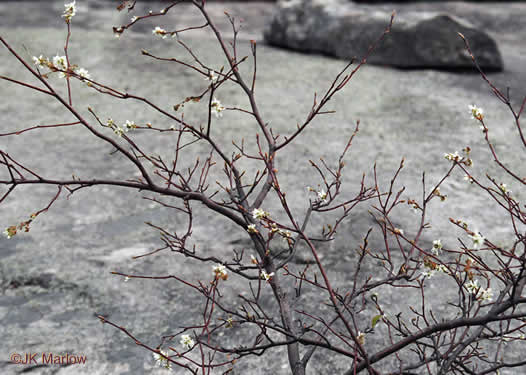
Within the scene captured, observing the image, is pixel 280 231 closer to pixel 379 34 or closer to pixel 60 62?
pixel 60 62

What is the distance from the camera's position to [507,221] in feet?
6.98

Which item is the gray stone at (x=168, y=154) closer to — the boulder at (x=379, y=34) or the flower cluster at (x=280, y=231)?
the boulder at (x=379, y=34)

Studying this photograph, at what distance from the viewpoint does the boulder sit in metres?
3.83

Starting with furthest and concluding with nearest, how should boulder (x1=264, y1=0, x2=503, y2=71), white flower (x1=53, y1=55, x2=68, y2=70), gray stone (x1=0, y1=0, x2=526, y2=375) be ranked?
boulder (x1=264, y1=0, x2=503, y2=71), gray stone (x1=0, y1=0, x2=526, y2=375), white flower (x1=53, y1=55, x2=68, y2=70)

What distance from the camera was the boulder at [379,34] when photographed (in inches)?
151

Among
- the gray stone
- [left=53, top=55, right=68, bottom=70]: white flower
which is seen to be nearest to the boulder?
the gray stone

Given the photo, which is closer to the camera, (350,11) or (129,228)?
(129,228)

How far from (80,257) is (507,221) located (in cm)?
169

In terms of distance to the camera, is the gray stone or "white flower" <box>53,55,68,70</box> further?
the gray stone

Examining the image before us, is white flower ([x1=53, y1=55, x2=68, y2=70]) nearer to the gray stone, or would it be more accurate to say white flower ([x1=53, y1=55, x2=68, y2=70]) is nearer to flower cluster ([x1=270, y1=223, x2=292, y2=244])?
flower cluster ([x1=270, y1=223, x2=292, y2=244])

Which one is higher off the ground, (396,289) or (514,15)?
(514,15)

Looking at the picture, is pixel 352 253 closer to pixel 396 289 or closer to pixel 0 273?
pixel 396 289

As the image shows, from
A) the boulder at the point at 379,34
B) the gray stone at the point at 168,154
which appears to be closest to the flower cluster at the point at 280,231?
the gray stone at the point at 168,154

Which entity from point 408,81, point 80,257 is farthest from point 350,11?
point 80,257
